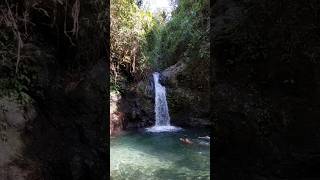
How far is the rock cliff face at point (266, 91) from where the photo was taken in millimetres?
2900

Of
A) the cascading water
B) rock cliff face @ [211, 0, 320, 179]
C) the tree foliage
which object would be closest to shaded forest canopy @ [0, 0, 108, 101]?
rock cliff face @ [211, 0, 320, 179]

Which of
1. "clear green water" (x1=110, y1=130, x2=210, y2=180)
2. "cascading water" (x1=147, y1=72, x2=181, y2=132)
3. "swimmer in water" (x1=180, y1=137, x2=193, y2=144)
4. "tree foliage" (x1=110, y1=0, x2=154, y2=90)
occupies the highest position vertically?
"tree foliage" (x1=110, y1=0, x2=154, y2=90)

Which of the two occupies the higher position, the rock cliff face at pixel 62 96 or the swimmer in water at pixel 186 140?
the rock cliff face at pixel 62 96

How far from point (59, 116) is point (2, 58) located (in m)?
0.66

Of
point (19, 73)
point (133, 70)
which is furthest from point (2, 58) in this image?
point (133, 70)

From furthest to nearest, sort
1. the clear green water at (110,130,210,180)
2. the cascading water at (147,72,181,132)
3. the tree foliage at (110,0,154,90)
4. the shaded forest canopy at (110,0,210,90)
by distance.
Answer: the cascading water at (147,72,181,132) → the shaded forest canopy at (110,0,210,90) → the tree foliage at (110,0,154,90) → the clear green water at (110,130,210,180)

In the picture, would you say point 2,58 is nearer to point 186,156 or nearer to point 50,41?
point 50,41

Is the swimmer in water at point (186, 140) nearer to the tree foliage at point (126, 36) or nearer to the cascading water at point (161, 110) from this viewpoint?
the cascading water at point (161, 110)

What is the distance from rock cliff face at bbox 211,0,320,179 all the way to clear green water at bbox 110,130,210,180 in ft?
11.7

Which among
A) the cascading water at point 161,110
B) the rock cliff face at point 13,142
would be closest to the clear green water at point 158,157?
the cascading water at point 161,110

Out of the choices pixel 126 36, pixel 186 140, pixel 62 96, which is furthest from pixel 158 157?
pixel 62 96

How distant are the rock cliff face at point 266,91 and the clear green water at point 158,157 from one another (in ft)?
11.7

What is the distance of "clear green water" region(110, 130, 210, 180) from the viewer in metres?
6.67

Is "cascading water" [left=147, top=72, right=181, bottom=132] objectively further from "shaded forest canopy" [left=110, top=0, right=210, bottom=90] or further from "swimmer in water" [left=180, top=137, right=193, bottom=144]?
"swimmer in water" [left=180, top=137, right=193, bottom=144]
